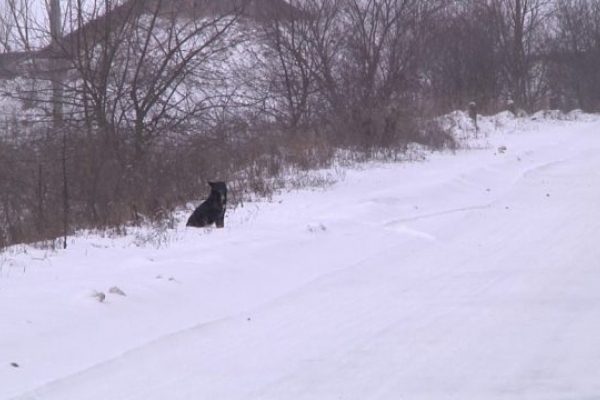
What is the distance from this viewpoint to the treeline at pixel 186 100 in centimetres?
1498

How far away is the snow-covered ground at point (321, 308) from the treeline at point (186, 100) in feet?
10.8

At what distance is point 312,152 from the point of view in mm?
17938

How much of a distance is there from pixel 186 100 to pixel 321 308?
39.5ft

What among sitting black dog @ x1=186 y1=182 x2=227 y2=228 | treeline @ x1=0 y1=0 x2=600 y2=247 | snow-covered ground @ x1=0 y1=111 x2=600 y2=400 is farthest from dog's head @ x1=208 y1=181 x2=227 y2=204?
treeline @ x1=0 y1=0 x2=600 y2=247

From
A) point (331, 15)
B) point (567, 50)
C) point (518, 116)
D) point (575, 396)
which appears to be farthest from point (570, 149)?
point (567, 50)

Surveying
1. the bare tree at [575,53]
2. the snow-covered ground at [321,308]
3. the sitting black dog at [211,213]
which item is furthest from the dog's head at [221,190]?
the bare tree at [575,53]

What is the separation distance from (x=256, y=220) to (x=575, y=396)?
7170 mm

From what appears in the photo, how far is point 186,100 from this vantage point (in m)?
19.0

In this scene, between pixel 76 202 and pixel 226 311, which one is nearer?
pixel 226 311

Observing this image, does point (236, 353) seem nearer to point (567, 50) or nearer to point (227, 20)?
point (227, 20)

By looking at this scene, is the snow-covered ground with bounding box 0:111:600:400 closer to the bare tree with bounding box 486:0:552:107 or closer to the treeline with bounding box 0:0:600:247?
the treeline with bounding box 0:0:600:247

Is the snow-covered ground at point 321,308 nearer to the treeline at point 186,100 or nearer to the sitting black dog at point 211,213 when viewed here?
the sitting black dog at point 211,213

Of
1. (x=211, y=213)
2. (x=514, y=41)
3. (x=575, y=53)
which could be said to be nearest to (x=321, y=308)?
(x=211, y=213)

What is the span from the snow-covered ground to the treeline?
3296mm
